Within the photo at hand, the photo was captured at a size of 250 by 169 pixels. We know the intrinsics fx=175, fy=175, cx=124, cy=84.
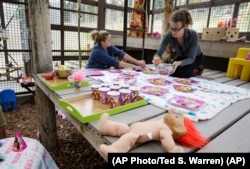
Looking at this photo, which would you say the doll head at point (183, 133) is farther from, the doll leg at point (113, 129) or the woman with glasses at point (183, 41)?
the woman with glasses at point (183, 41)

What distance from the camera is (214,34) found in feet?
9.71

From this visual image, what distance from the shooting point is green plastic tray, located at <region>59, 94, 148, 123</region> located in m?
0.86

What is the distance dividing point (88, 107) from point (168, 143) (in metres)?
0.56

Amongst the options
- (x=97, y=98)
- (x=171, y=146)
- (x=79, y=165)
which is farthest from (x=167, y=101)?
(x=79, y=165)

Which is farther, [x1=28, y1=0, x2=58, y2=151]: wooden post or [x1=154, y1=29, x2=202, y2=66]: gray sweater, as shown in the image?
[x1=154, y1=29, x2=202, y2=66]: gray sweater

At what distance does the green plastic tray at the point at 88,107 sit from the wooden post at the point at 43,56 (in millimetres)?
948

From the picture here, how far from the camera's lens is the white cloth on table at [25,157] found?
986 mm

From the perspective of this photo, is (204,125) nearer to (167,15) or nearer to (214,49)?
(214,49)

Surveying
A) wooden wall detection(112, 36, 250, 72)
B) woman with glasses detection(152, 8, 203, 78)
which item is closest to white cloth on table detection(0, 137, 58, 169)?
woman with glasses detection(152, 8, 203, 78)

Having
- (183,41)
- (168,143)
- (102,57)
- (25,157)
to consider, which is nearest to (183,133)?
(168,143)

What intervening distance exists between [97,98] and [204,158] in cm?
70

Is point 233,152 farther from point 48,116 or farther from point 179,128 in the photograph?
point 48,116

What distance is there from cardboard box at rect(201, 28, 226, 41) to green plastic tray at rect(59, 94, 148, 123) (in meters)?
2.49

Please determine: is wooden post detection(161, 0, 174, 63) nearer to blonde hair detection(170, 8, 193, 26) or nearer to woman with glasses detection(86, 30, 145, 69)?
woman with glasses detection(86, 30, 145, 69)
